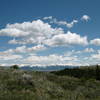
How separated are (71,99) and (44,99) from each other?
214 centimetres

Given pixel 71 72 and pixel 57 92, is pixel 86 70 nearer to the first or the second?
pixel 71 72

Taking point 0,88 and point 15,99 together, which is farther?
point 0,88

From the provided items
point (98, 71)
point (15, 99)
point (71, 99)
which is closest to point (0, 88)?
point (15, 99)

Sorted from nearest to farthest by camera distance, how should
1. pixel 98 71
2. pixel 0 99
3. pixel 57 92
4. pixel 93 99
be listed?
pixel 0 99 < pixel 93 99 < pixel 57 92 < pixel 98 71

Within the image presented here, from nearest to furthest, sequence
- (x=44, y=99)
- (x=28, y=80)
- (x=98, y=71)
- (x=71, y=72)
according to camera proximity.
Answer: (x=44, y=99) → (x=28, y=80) → (x=98, y=71) → (x=71, y=72)

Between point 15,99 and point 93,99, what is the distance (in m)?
6.15

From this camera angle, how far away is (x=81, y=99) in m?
15.7

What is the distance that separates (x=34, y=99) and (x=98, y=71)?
49.8 m

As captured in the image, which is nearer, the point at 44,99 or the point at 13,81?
the point at 44,99

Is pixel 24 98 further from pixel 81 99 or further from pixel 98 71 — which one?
pixel 98 71

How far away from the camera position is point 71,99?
15.3m

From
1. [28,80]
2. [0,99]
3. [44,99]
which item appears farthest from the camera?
[28,80]

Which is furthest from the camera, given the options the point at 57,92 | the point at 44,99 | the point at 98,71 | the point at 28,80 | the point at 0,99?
the point at 98,71

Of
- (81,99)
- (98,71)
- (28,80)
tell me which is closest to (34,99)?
(81,99)
